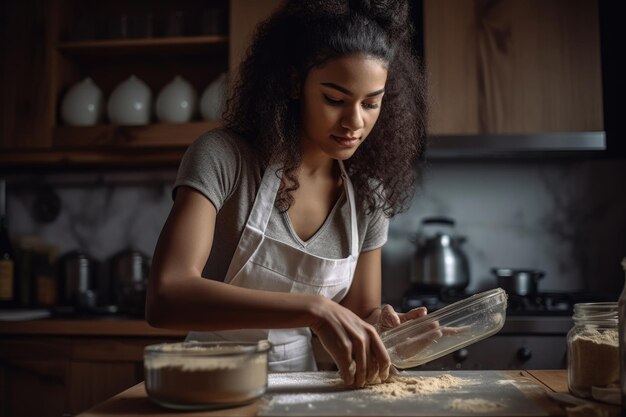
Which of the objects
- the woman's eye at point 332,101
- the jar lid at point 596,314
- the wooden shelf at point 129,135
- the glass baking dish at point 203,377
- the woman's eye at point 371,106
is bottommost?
the glass baking dish at point 203,377

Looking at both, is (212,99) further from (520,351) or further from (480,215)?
(520,351)

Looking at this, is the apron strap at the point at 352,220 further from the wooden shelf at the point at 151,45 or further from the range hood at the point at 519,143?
the wooden shelf at the point at 151,45

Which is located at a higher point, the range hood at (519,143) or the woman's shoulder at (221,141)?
the range hood at (519,143)

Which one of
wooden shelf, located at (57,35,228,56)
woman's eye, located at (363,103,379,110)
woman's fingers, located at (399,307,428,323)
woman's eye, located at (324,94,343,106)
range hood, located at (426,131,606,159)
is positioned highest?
wooden shelf, located at (57,35,228,56)

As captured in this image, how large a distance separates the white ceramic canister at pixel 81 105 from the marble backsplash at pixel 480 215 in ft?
1.10

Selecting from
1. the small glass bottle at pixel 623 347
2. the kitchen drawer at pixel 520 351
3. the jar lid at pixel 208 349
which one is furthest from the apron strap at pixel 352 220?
the kitchen drawer at pixel 520 351

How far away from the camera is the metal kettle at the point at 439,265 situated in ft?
7.75

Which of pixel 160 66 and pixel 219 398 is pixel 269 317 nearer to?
pixel 219 398

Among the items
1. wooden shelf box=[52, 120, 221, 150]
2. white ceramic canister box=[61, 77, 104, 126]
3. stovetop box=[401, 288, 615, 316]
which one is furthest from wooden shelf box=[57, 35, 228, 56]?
stovetop box=[401, 288, 615, 316]

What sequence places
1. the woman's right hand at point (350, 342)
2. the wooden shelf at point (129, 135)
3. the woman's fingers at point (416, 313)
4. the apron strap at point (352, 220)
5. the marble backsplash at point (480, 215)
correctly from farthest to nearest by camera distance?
the marble backsplash at point (480, 215), the wooden shelf at point (129, 135), the apron strap at point (352, 220), the woman's fingers at point (416, 313), the woman's right hand at point (350, 342)

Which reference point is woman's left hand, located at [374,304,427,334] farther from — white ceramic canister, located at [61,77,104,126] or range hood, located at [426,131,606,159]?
white ceramic canister, located at [61,77,104,126]

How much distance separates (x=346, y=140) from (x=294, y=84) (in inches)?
7.0

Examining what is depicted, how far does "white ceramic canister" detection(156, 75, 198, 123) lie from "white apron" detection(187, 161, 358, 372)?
1096 millimetres

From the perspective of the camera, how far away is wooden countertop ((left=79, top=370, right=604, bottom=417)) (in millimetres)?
849
